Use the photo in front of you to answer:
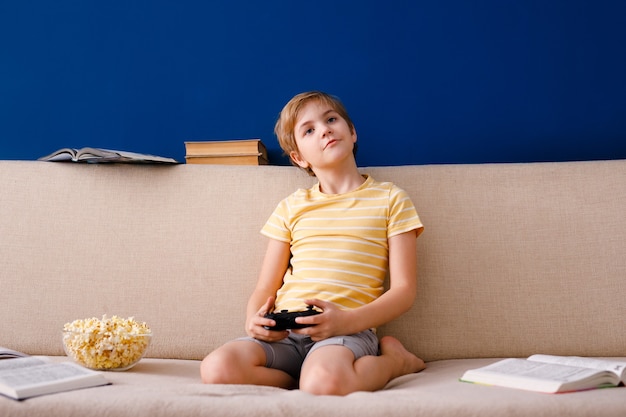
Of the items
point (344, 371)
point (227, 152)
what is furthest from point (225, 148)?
point (344, 371)

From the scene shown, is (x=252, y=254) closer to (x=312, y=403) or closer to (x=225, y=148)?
(x=225, y=148)

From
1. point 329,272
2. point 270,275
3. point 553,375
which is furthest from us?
point 270,275

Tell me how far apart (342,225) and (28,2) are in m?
1.75

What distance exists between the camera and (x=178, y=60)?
261 cm

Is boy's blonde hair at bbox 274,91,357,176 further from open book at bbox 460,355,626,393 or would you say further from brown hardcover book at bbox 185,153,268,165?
open book at bbox 460,355,626,393

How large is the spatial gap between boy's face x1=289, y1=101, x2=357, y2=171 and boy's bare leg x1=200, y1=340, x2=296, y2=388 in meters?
0.61

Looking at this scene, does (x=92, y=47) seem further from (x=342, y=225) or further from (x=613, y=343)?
(x=613, y=343)

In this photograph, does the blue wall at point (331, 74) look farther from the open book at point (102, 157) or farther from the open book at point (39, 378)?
the open book at point (39, 378)

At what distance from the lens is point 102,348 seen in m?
1.62

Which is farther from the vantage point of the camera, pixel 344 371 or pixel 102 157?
pixel 102 157

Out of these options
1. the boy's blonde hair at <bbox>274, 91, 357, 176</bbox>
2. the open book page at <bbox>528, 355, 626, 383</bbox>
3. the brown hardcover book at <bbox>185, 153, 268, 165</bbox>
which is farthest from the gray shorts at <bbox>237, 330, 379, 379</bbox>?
the brown hardcover book at <bbox>185, 153, 268, 165</bbox>

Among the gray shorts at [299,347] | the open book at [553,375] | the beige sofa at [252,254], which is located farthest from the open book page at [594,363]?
the gray shorts at [299,347]

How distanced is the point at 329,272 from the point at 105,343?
2.03 feet

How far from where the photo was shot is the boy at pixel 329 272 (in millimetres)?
1542
